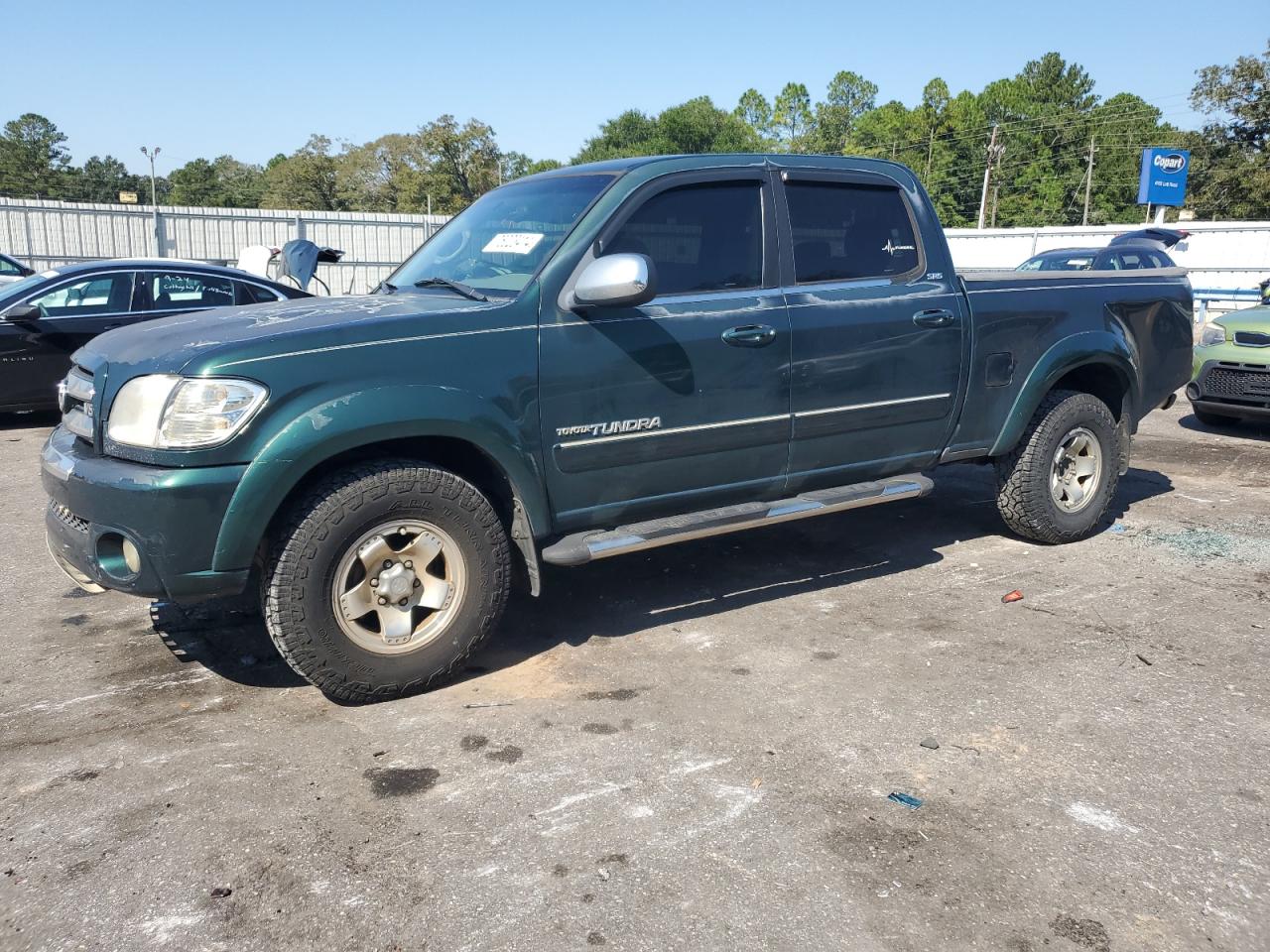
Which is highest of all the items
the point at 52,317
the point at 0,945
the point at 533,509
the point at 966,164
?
the point at 966,164

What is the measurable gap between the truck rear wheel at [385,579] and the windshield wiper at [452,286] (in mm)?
824

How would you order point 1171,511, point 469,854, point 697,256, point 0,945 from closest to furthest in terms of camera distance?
point 0,945
point 469,854
point 697,256
point 1171,511

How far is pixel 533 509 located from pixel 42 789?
1839 mm

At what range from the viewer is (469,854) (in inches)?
106

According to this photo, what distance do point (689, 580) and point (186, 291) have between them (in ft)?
21.1

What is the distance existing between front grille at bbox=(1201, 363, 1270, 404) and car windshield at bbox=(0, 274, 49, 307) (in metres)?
10.7

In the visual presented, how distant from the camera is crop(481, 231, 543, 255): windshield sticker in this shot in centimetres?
413

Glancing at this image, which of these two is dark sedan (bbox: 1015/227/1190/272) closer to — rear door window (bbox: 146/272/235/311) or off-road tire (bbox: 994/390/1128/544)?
off-road tire (bbox: 994/390/1128/544)

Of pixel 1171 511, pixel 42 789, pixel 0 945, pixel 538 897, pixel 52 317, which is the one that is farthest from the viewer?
pixel 52 317

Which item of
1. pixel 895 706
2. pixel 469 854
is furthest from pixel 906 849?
pixel 469 854

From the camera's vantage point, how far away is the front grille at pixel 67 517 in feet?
11.3

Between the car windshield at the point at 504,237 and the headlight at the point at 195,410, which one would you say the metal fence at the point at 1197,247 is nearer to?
the car windshield at the point at 504,237

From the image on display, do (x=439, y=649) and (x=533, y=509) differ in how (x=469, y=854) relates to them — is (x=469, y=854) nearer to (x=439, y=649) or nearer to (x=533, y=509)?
(x=439, y=649)

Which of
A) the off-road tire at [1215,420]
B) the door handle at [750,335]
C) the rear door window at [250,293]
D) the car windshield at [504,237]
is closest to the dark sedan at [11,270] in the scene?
the rear door window at [250,293]
